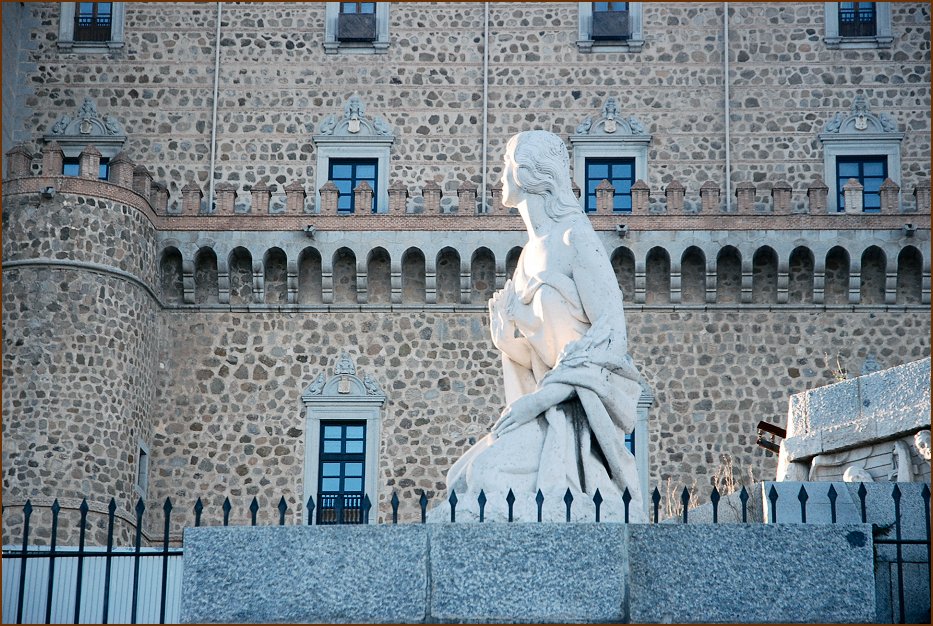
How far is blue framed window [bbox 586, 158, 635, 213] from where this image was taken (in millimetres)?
26056

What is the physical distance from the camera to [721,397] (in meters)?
24.6

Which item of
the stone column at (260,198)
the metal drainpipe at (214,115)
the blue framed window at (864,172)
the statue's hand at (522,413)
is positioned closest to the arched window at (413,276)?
the stone column at (260,198)

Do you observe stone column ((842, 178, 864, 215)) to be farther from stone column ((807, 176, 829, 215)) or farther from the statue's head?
the statue's head

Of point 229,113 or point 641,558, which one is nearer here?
point 641,558

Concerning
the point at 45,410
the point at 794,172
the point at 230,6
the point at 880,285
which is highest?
the point at 230,6

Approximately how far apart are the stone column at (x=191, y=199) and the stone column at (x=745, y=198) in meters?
7.37

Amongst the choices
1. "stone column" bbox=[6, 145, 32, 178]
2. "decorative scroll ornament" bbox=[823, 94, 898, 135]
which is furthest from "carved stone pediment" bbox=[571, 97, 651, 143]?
"stone column" bbox=[6, 145, 32, 178]

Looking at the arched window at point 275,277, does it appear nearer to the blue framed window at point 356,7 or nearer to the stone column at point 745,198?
the blue framed window at point 356,7

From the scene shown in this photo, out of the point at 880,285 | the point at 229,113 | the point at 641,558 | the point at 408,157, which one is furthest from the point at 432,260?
the point at 641,558

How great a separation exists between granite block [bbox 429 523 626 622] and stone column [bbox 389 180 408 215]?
18127mm

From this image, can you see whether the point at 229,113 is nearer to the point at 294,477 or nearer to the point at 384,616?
the point at 294,477

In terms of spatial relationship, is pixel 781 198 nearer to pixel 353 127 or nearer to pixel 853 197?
pixel 853 197

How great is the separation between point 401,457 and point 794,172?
6990 mm

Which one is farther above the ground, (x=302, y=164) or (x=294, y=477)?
(x=302, y=164)
